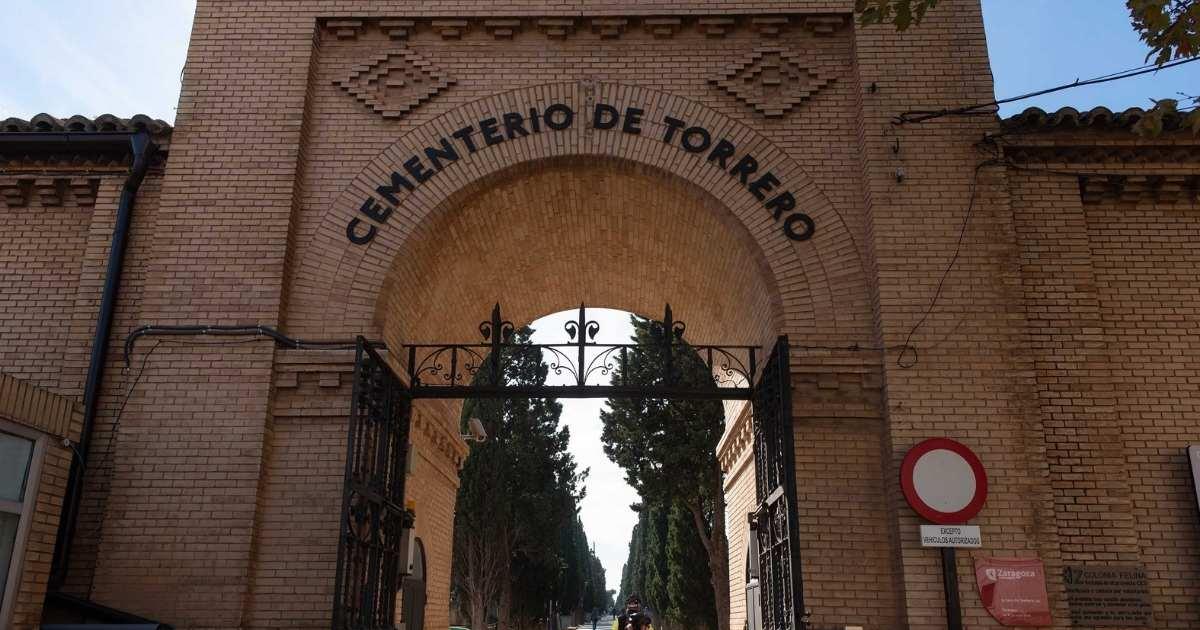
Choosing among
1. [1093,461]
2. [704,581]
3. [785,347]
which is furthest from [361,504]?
[704,581]

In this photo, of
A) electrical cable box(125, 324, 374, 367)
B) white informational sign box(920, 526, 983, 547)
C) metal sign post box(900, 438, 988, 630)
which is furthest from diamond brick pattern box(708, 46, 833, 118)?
electrical cable box(125, 324, 374, 367)

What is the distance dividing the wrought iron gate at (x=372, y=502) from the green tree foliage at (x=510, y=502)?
18.0 m

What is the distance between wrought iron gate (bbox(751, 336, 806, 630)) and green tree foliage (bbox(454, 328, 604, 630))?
59.8ft

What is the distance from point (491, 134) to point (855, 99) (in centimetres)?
337

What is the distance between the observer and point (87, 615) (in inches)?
267

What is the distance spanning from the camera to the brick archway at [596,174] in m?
8.13

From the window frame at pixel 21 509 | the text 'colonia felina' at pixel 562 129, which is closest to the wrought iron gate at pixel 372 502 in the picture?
the text 'colonia felina' at pixel 562 129

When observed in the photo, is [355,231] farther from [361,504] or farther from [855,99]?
[855,99]

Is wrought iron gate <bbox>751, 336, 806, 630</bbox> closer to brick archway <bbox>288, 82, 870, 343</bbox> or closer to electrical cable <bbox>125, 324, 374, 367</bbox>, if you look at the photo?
brick archway <bbox>288, 82, 870, 343</bbox>

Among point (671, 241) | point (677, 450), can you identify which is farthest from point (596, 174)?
point (677, 450)

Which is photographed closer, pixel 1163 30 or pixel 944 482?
pixel 1163 30

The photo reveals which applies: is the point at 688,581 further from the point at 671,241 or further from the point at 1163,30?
the point at 1163,30

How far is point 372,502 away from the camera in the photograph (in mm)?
7469

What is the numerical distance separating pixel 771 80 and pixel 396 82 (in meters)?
3.50
